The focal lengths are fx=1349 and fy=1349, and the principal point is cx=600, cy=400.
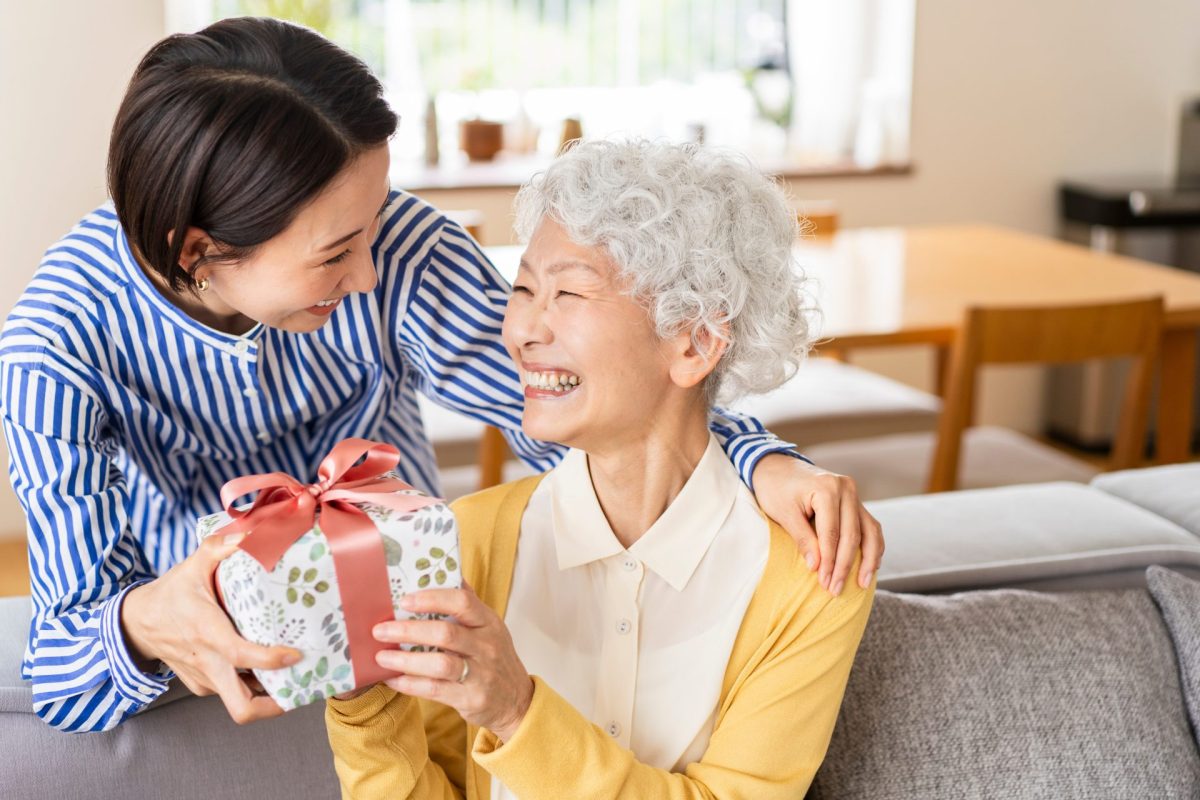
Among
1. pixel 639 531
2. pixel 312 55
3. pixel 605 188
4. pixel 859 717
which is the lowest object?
pixel 859 717

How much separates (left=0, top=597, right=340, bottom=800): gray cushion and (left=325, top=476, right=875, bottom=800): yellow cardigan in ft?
0.53

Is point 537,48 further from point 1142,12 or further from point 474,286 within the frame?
point 474,286

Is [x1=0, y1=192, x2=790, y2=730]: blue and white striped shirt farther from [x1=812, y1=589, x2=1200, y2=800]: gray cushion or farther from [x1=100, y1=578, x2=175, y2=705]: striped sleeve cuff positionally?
[x1=812, y1=589, x2=1200, y2=800]: gray cushion

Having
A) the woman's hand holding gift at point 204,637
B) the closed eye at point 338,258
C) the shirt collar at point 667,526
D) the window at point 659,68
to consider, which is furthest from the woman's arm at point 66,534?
the window at point 659,68

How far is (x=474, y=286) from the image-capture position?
64.1 inches

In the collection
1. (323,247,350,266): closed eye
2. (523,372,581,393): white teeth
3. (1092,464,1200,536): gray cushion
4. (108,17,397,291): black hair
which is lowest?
(1092,464,1200,536): gray cushion

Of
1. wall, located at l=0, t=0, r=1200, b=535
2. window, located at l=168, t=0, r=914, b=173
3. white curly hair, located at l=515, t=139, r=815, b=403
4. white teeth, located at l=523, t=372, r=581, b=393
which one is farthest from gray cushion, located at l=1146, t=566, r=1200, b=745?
window, located at l=168, t=0, r=914, b=173

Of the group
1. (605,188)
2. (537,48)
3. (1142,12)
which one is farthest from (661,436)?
(1142,12)

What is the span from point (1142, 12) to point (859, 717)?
414cm

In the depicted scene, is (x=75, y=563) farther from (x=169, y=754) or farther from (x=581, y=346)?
(x=581, y=346)

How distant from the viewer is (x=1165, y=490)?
209 centimetres

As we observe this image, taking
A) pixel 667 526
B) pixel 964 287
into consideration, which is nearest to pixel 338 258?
pixel 667 526

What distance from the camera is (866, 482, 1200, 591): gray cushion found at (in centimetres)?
179

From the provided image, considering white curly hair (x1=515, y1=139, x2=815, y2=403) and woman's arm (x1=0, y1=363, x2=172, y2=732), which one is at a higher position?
white curly hair (x1=515, y1=139, x2=815, y2=403)
